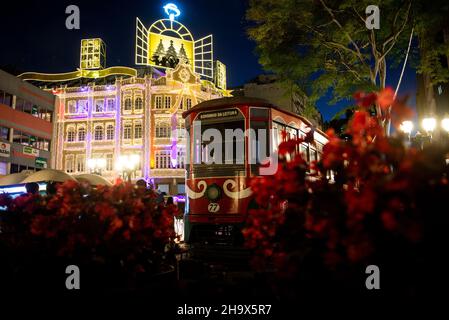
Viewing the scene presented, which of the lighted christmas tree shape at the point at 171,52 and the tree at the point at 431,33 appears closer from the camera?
the tree at the point at 431,33

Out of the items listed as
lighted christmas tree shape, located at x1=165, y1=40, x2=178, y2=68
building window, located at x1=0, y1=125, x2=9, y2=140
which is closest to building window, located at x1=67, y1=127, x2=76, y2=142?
lighted christmas tree shape, located at x1=165, y1=40, x2=178, y2=68

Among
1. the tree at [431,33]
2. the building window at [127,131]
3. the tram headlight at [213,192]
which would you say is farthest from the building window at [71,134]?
the tree at [431,33]

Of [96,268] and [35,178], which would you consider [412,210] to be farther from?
[35,178]

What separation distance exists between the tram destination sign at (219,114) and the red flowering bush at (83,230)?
470 centimetres

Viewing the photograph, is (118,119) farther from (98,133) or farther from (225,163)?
(225,163)

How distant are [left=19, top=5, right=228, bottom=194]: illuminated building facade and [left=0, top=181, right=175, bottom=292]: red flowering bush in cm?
3497

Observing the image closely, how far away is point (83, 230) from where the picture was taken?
424cm

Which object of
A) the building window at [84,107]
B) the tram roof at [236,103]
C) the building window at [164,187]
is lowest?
the building window at [164,187]

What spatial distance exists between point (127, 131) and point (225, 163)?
115 feet

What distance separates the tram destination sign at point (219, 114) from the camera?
29.8 feet

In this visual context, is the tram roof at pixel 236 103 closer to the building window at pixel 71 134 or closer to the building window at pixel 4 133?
the building window at pixel 4 133

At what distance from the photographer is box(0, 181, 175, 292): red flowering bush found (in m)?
4.20

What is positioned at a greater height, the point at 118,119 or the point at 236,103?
the point at 118,119

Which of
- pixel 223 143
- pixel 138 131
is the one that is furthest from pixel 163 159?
pixel 223 143
